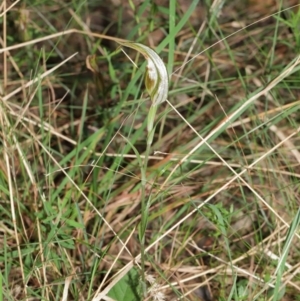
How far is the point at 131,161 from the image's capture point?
1518 millimetres

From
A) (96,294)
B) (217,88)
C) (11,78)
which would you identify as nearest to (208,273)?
(96,294)

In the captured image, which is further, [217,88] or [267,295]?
[217,88]

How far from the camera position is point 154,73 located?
36.8 inches

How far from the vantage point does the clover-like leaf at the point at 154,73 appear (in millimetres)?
921

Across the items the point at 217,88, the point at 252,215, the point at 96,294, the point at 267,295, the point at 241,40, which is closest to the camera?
the point at 96,294

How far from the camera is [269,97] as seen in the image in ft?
5.45

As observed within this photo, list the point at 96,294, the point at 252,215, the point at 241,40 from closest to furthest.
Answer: the point at 96,294 → the point at 252,215 → the point at 241,40

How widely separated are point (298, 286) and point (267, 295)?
6 cm

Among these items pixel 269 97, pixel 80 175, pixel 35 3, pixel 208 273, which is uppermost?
pixel 35 3

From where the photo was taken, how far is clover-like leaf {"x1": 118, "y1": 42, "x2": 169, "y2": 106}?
3.02 ft

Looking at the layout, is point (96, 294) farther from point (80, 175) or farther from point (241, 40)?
point (241, 40)

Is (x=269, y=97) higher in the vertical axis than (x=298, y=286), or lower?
higher

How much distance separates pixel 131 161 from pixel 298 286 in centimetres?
46

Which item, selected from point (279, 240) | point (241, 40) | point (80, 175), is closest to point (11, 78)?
point (80, 175)
